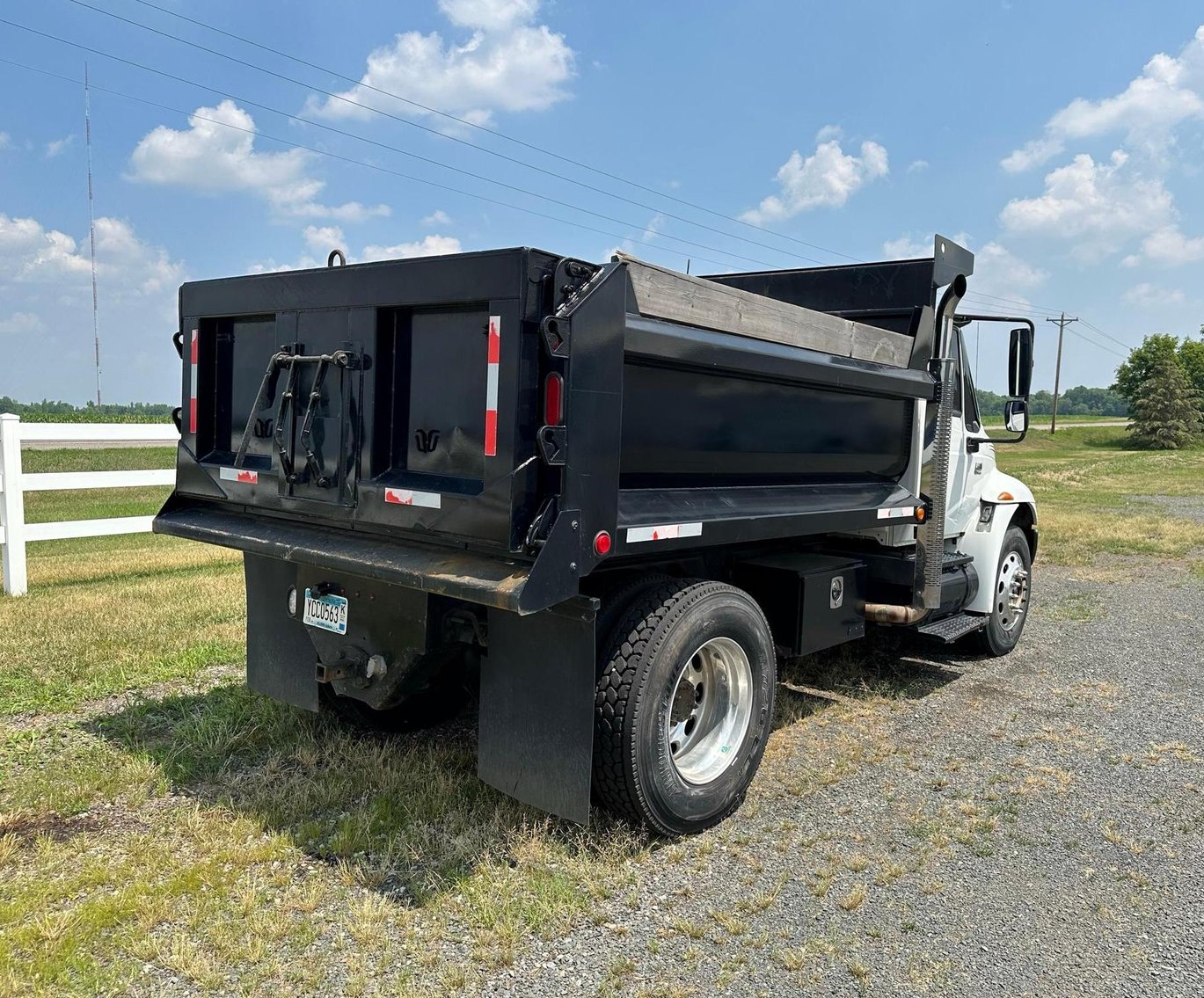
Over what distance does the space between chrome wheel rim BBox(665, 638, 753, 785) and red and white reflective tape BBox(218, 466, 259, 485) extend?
7.01 feet

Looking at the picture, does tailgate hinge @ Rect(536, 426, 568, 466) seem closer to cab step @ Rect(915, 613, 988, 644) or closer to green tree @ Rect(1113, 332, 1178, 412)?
cab step @ Rect(915, 613, 988, 644)

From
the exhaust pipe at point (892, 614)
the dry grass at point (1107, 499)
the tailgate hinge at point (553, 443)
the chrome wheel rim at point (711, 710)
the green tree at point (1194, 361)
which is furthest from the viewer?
the green tree at point (1194, 361)

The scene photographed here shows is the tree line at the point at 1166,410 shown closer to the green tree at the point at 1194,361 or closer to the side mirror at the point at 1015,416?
the green tree at the point at 1194,361

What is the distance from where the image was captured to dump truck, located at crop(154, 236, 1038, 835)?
3.20 meters

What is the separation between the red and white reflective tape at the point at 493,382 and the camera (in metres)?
3.19

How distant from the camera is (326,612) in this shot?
405cm

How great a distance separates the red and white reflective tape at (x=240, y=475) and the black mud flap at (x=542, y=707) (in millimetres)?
1359

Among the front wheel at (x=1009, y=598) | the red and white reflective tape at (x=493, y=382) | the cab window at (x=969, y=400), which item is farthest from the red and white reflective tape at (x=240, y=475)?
the front wheel at (x=1009, y=598)

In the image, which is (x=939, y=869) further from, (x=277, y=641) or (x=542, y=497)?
(x=277, y=641)

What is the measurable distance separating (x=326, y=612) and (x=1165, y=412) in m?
64.3

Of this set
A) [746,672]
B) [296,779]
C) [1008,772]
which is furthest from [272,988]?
[1008,772]

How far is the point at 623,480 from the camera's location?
356 centimetres

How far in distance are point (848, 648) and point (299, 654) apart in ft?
13.6

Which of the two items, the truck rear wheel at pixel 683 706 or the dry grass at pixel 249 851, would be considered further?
the truck rear wheel at pixel 683 706
